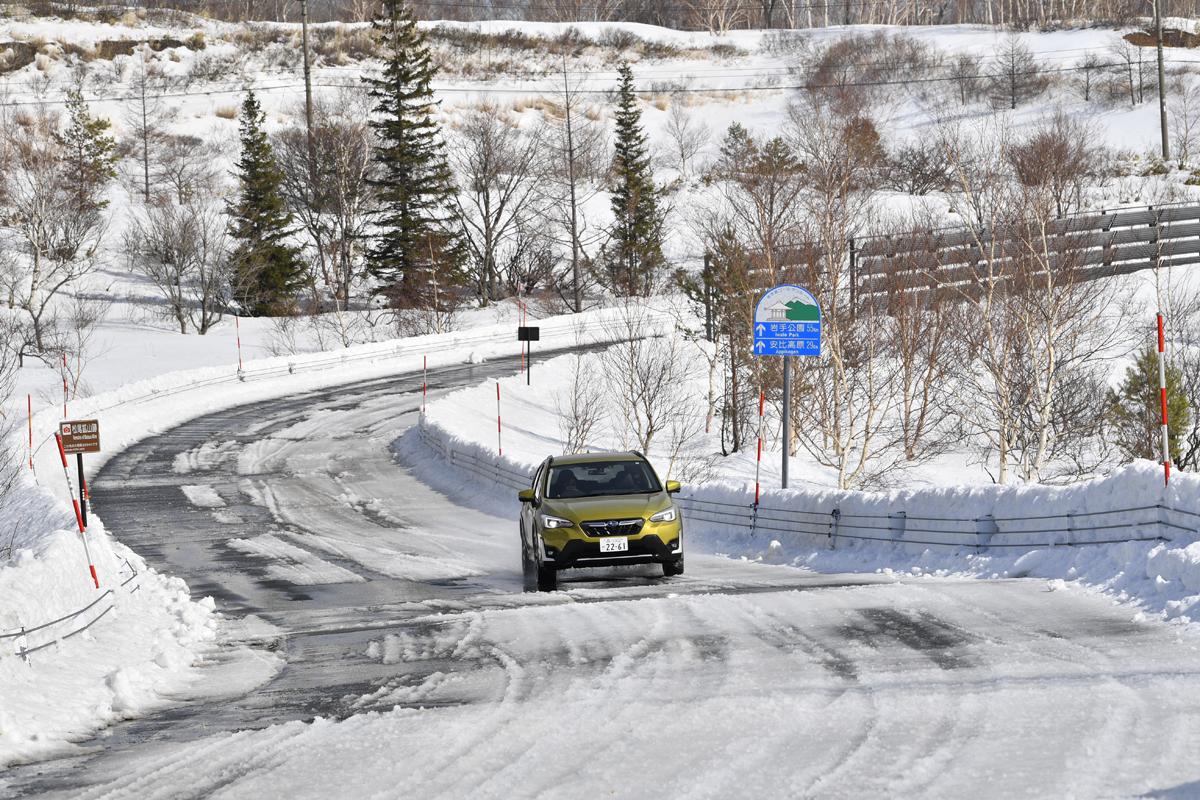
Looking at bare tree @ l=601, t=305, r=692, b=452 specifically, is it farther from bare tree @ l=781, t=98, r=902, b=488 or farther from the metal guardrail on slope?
the metal guardrail on slope

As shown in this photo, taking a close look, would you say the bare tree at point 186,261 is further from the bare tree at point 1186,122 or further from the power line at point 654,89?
the bare tree at point 1186,122

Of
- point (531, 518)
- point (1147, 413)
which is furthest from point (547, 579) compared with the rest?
point (1147, 413)

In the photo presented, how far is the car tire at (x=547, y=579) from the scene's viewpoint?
1650 cm

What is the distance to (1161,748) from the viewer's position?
7395mm

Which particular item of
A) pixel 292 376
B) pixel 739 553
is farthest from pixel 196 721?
pixel 292 376

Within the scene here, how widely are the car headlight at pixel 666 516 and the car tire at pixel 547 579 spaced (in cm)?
140

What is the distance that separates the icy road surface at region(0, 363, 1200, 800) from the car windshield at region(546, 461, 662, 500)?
1152 millimetres

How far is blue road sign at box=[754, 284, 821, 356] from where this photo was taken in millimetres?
21406

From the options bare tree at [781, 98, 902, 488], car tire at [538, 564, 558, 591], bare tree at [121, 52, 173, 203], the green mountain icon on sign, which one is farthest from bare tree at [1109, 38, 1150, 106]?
car tire at [538, 564, 558, 591]

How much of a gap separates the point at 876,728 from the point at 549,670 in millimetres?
3350

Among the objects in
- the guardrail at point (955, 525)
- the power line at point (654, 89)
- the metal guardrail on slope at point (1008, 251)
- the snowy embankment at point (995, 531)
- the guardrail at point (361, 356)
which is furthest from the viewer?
the power line at point (654, 89)

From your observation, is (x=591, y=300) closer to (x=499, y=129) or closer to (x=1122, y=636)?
(x=499, y=129)

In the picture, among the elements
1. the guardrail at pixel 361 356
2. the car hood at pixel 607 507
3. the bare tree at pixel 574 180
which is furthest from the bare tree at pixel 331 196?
the car hood at pixel 607 507

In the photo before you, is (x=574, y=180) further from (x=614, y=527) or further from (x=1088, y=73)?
(x=614, y=527)
